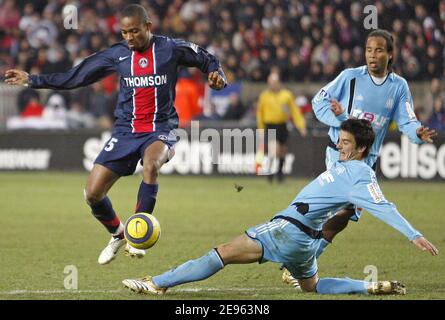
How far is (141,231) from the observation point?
7656mm

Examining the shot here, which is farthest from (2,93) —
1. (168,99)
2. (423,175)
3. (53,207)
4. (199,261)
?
(199,261)

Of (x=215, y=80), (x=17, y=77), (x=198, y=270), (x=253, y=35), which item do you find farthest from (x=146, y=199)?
(x=253, y=35)

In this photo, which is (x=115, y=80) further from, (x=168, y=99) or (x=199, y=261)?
(x=199, y=261)

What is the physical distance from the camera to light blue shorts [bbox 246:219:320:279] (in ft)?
22.3

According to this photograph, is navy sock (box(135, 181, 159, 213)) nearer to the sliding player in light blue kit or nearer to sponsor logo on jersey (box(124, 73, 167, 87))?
sponsor logo on jersey (box(124, 73, 167, 87))

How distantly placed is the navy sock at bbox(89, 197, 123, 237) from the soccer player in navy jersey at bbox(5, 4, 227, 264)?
0.7 inches

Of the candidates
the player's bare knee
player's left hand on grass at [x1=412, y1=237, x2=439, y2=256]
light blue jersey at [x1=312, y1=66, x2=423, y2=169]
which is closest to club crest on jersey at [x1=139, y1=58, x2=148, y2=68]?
the player's bare knee

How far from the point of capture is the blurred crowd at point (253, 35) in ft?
61.5

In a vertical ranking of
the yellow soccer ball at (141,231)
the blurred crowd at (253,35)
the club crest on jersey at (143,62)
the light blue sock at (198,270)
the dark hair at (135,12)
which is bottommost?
the light blue sock at (198,270)

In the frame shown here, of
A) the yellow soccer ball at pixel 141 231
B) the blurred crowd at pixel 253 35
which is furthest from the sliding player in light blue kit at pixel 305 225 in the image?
the blurred crowd at pixel 253 35

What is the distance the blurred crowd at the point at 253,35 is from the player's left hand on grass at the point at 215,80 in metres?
10.5

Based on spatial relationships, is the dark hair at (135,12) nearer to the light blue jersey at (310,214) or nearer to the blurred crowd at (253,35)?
the light blue jersey at (310,214)
